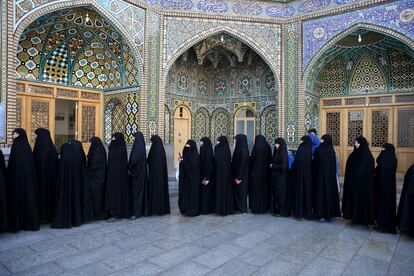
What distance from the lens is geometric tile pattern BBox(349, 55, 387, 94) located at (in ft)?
27.2

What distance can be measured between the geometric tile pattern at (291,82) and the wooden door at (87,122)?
532cm

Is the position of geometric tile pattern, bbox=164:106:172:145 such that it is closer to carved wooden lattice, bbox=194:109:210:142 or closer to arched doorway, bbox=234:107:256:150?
carved wooden lattice, bbox=194:109:210:142

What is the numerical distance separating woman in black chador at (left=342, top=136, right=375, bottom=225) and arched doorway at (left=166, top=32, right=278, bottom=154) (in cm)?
505

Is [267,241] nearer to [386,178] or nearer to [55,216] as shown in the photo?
[386,178]

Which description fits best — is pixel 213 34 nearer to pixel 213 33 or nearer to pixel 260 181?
pixel 213 33

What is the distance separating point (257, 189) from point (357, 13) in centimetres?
546

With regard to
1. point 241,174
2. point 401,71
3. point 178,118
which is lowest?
point 241,174

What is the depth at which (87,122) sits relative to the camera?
26.9 feet

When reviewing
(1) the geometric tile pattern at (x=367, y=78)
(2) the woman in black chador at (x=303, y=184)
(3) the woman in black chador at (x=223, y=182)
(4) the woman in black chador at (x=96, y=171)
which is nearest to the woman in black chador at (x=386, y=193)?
(2) the woman in black chador at (x=303, y=184)

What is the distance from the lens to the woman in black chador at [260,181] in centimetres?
468

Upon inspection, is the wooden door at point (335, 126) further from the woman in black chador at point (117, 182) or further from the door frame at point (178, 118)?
the woman in black chador at point (117, 182)

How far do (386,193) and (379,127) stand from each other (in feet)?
17.1

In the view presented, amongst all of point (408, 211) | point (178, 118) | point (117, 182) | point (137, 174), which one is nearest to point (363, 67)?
point (178, 118)

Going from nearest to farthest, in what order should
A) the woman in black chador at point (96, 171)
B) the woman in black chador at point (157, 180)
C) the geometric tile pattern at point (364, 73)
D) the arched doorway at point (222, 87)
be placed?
the woman in black chador at point (96, 171), the woman in black chador at point (157, 180), the geometric tile pattern at point (364, 73), the arched doorway at point (222, 87)
